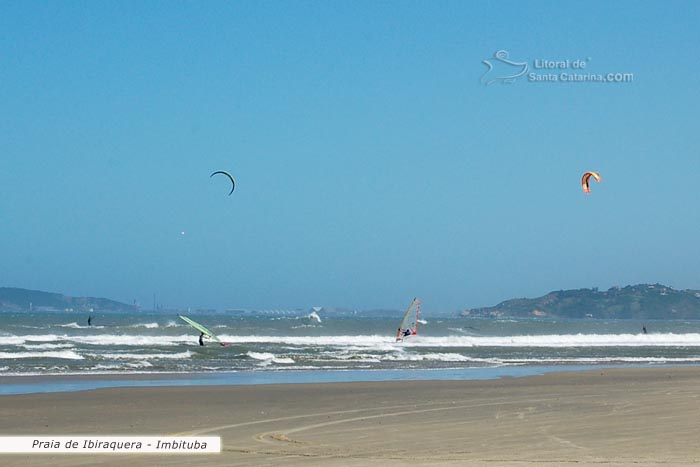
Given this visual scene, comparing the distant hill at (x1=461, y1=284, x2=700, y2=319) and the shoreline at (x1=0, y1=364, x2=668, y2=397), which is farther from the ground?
the distant hill at (x1=461, y1=284, x2=700, y2=319)

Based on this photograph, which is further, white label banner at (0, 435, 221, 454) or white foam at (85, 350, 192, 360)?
white foam at (85, 350, 192, 360)

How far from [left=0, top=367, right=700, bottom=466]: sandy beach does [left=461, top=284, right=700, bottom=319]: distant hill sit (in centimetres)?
15143

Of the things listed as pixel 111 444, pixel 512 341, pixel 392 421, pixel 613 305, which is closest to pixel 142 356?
pixel 392 421

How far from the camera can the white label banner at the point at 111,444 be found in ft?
27.3

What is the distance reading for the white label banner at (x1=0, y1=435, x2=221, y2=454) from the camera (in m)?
8.31

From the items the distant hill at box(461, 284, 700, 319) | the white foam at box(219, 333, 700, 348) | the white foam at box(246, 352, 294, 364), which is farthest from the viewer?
A: the distant hill at box(461, 284, 700, 319)

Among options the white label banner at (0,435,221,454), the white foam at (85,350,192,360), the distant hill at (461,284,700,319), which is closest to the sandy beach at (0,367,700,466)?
the white label banner at (0,435,221,454)

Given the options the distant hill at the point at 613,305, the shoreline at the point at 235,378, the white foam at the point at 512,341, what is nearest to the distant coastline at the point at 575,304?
the distant hill at the point at 613,305

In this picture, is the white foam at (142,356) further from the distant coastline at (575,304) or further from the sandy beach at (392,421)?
the distant coastline at (575,304)

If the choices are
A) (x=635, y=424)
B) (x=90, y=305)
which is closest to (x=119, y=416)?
(x=635, y=424)

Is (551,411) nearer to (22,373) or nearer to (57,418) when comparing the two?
(57,418)

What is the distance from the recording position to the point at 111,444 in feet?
29.0

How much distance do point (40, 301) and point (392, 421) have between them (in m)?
175

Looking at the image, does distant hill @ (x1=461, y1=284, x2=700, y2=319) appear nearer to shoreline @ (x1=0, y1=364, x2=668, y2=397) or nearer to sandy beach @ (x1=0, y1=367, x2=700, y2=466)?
shoreline @ (x1=0, y1=364, x2=668, y2=397)
